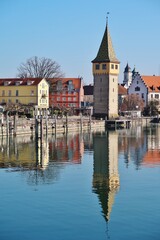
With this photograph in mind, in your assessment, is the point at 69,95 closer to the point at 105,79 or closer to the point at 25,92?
the point at 25,92

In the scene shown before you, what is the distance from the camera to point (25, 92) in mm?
72125

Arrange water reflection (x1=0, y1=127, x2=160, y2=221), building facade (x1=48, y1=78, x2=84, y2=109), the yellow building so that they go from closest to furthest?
water reflection (x1=0, y1=127, x2=160, y2=221) → the yellow building → building facade (x1=48, y1=78, x2=84, y2=109)

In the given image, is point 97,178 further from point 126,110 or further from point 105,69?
point 126,110

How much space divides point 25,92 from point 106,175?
48.9 m

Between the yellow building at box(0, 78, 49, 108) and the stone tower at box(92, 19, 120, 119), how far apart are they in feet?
25.0

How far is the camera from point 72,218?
16.4 metres

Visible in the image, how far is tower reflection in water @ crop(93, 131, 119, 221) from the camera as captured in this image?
1871 cm

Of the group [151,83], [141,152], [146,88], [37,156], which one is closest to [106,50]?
[146,88]

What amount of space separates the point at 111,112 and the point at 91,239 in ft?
186

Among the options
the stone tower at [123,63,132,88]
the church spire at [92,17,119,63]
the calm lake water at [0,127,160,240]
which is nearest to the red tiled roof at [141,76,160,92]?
the church spire at [92,17,119,63]

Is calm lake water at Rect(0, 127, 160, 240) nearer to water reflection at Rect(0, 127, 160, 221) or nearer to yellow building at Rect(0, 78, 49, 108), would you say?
water reflection at Rect(0, 127, 160, 221)

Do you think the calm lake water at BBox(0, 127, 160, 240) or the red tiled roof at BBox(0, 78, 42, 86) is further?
the red tiled roof at BBox(0, 78, 42, 86)

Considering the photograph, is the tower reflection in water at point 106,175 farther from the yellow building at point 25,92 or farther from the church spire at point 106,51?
the yellow building at point 25,92

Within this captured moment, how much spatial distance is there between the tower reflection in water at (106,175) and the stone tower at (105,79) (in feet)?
100
